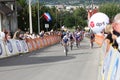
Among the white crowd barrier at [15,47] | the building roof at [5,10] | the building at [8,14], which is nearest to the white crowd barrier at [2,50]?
the white crowd barrier at [15,47]

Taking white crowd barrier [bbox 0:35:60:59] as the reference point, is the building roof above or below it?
above

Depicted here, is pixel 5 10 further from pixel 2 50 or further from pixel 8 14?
pixel 2 50

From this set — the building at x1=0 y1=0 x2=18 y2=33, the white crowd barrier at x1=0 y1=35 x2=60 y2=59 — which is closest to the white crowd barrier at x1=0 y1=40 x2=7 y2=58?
the white crowd barrier at x1=0 y1=35 x2=60 y2=59

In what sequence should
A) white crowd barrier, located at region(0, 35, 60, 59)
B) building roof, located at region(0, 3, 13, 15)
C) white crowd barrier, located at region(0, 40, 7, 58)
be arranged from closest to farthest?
white crowd barrier, located at region(0, 40, 7, 58) → white crowd barrier, located at region(0, 35, 60, 59) → building roof, located at region(0, 3, 13, 15)

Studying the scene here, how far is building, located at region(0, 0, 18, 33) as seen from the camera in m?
56.0

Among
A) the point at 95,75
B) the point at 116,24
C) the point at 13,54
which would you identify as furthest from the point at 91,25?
the point at 13,54

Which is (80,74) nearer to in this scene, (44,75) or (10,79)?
(44,75)

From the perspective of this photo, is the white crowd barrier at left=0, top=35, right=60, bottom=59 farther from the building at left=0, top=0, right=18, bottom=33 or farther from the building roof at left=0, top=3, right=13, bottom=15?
the building at left=0, top=0, right=18, bottom=33

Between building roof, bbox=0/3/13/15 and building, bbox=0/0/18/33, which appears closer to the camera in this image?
building roof, bbox=0/3/13/15

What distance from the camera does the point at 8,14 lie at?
57.7m

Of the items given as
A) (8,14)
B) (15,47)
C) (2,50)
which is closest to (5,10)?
(8,14)

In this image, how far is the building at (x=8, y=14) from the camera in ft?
184

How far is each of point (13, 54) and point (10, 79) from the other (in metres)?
12.2

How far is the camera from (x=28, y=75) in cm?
1548
